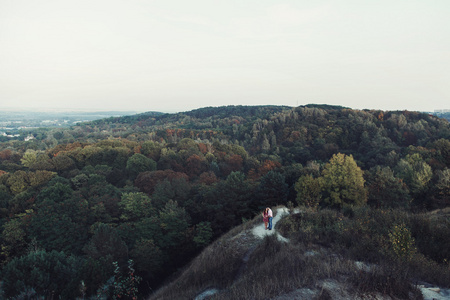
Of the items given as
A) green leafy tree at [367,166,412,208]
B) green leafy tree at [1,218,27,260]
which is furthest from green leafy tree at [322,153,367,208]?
green leafy tree at [1,218,27,260]

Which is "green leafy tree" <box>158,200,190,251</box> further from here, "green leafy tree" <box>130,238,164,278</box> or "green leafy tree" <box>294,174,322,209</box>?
"green leafy tree" <box>294,174,322,209</box>

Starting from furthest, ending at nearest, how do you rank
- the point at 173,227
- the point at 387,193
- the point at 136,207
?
the point at 136,207, the point at 387,193, the point at 173,227

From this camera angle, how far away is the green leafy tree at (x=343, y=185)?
3016 cm

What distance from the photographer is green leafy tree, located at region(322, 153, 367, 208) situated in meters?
30.2

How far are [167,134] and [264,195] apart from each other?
82.5 meters

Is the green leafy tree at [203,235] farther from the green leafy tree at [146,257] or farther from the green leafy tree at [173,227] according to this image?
the green leafy tree at [146,257]

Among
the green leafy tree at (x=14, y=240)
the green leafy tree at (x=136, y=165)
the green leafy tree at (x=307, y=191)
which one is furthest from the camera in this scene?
the green leafy tree at (x=136, y=165)

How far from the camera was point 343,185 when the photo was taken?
103 ft

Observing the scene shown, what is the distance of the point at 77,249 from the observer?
25.5 m

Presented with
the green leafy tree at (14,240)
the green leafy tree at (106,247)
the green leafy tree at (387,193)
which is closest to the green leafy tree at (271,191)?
the green leafy tree at (387,193)

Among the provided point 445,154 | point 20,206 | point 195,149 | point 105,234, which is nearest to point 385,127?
point 445,154

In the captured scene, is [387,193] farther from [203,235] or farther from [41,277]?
[41,277]

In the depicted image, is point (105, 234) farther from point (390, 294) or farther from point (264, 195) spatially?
point (390, 294)

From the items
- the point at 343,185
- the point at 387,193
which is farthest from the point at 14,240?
the point at 387,193
